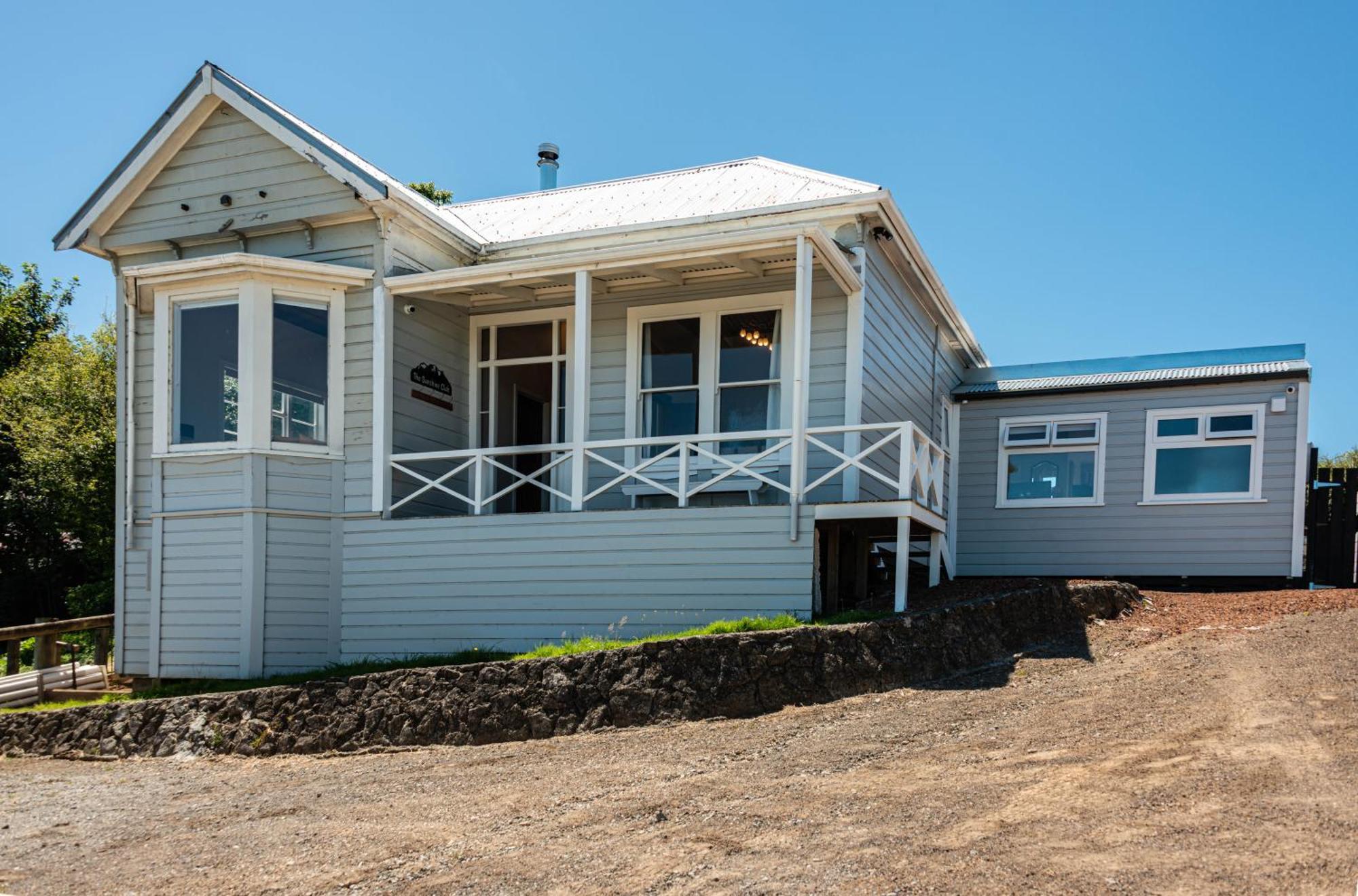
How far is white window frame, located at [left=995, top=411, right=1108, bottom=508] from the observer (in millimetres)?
14008

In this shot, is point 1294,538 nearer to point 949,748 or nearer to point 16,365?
point 949,748

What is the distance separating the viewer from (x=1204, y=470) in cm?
1351

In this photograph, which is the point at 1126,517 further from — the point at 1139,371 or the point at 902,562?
the point at 902,562

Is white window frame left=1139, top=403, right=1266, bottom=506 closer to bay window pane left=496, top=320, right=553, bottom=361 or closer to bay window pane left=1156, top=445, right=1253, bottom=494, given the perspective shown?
bay window pane left=1156, top=445, right=1253, bottom=494

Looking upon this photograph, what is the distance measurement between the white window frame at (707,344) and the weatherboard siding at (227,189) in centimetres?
317

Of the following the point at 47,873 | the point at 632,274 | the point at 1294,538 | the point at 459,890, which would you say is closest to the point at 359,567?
the point at 632,274

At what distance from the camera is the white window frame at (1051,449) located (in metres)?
14.0

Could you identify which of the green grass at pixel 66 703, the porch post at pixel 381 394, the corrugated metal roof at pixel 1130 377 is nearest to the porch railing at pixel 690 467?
the porch post at pixel 381 394

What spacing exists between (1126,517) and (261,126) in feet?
35.9

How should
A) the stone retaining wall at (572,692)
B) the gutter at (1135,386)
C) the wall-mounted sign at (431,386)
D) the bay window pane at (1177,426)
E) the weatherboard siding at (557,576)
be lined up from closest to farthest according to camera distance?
the stone retaining wall at (572,692) → the weatherboard siding at (557,576) → the wall-mounted sign at (431,386) → the gutter at (1135,386) → the bay window pane at (1177,426)

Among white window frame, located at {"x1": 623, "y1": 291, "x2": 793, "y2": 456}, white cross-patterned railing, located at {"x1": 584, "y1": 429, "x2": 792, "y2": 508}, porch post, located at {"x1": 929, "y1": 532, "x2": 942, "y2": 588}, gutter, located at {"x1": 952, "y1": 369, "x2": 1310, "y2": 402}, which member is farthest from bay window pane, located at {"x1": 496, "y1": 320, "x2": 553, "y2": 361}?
gutter, located at {"x1": 952, "y1": 369, "x2": 1310, "y2": 402}

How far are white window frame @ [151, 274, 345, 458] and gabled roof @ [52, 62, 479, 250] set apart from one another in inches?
45.3

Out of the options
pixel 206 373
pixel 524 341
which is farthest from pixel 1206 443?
pixel 206 373

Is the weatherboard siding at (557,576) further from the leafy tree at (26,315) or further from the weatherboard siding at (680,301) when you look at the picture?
the leafy tree at (26,315)
